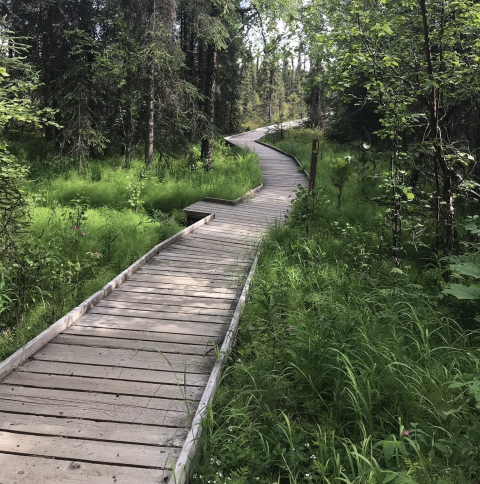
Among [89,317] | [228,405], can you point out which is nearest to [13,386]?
[89,317]

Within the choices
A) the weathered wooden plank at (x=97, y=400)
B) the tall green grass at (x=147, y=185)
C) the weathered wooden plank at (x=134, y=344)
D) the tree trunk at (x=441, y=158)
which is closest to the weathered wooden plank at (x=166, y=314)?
the weathered wooden plank at (x=134, y=344)

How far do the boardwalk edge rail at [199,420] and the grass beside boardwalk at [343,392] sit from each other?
8 centimetres

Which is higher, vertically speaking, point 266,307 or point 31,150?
point 31,150

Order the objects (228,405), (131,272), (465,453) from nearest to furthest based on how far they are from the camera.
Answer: (465,453) → (228,405) → (131,272)

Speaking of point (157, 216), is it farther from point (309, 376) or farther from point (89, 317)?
point (309, 376)

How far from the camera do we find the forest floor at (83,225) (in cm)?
447

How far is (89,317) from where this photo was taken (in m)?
4.16

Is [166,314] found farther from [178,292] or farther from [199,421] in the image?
[199,421]

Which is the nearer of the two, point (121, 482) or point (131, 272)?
point (121, 482)

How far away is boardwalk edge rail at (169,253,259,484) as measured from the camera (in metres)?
2.23

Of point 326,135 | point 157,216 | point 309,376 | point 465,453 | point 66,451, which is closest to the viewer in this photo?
point 465,453

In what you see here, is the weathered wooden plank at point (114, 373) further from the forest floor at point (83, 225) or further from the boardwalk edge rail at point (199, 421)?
the forest floor at point (83, 225)

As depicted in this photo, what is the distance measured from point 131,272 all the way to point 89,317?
1325 millimetres

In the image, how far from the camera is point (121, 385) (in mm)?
3059
